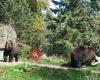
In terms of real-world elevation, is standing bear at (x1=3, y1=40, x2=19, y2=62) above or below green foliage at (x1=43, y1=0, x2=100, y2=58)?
above

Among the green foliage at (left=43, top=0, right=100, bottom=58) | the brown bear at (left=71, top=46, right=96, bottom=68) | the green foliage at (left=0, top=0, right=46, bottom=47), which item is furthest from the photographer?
the green foliage at (left=43, top=0, right=100, bottom=58)

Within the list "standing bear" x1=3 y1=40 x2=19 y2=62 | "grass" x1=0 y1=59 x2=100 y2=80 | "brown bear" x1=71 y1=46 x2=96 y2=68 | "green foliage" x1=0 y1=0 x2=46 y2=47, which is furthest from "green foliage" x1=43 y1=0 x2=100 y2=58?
"grass" x1=0 y1=59 x2=100 y2=80

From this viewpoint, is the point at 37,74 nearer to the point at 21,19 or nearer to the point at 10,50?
the point at 10,50

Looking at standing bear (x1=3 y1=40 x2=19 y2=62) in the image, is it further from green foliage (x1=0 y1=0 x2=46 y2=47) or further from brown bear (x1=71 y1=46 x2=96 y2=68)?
green foliage (x1=0 y1=0 x2=46 y2=47)

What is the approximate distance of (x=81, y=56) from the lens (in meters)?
17.0

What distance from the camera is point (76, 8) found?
116 feet

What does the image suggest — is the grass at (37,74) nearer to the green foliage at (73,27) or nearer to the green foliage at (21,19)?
the green foliage at (21,19)

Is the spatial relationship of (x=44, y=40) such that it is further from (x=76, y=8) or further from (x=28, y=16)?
(x=28, y=16)

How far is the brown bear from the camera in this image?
648 inches

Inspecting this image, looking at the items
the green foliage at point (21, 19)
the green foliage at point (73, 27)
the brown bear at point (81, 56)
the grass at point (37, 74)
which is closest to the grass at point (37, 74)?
the grass at point (37, 74)

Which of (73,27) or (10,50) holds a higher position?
(10,50)

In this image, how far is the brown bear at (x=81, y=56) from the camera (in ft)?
54.0

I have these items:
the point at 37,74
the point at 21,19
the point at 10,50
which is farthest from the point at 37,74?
the point at 21,19

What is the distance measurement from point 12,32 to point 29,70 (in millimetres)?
13795
